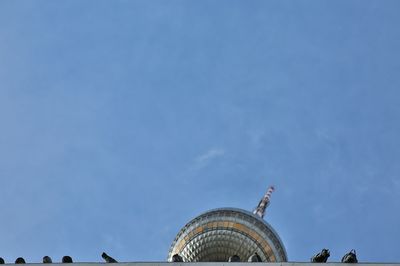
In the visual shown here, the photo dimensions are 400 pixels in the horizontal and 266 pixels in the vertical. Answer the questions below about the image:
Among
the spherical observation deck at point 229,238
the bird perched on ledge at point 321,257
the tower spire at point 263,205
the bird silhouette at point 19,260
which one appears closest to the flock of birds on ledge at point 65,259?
the bird silhouette at point 19,260

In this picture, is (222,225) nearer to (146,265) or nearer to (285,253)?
(285,253)

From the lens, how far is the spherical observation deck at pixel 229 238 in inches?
2613

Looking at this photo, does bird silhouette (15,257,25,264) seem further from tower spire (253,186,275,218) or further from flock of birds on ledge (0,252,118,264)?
tower spire (253,186,275,218)

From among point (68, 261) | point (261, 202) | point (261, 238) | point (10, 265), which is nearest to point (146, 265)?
point (68, 261)

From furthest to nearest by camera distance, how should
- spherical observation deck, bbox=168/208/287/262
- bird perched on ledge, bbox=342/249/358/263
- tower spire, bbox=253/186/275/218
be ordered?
tower spire, bbox=253/186/275/218, spherical observation deck, bbox=168/208/287/262, bird perched on ledge, bbox=342/249/358/263

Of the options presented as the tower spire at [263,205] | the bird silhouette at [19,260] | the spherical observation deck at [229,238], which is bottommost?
the bird silhouette at [19,260]

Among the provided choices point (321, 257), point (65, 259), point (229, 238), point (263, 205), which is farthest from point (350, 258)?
point (263, 205)

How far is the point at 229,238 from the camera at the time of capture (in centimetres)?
6775

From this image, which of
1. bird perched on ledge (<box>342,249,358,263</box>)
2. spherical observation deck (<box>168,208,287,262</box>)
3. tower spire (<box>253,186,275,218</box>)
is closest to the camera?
bird perched on ledge (<box>342,249,358,263</box>)

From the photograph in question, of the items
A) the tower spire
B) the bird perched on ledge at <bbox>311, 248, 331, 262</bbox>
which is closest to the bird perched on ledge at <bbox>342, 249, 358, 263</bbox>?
the bird perched on ledge at <bbox>311, 248, 331, 262</bbox>

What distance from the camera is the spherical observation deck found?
66.4 m

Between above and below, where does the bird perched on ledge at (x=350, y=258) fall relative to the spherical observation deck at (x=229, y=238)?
below

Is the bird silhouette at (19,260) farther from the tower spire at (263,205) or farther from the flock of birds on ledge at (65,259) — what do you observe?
the tower spire at (263,205)

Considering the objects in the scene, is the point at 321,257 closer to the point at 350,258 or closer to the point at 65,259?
the point at 350,258
